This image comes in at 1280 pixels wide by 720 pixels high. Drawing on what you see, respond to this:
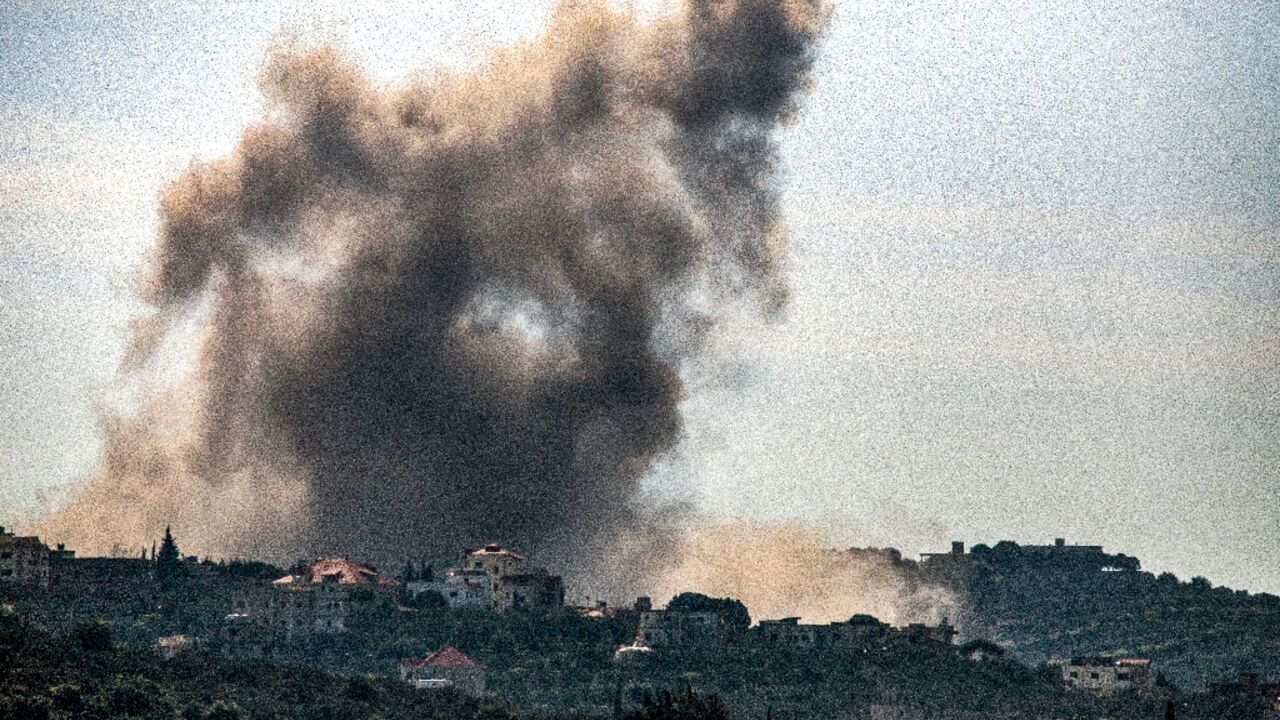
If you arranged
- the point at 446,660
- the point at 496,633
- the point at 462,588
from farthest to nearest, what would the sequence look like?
the point at 462,588
the point at 496,633
the point at 446,660

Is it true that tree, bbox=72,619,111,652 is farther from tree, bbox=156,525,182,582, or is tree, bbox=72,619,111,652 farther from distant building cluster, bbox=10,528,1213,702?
tree, bbox=156,525,182,582

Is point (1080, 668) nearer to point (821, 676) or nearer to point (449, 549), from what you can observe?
point (821, 676)

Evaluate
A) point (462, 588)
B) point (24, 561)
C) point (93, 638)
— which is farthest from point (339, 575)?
point (93, 638)

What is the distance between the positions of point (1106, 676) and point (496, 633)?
30.1 metres

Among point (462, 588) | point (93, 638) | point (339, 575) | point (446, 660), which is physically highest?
point (339, 575)

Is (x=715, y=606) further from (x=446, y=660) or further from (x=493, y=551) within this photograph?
(x=446, y=660)

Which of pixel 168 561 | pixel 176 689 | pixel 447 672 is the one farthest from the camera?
pixel 168 561

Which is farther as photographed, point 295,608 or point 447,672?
point 295,608

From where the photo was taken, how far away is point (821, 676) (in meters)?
169

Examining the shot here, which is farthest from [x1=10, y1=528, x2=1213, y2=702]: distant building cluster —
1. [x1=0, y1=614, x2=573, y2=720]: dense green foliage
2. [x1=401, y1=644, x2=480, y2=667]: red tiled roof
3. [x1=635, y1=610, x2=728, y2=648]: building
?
[x1=0, y1=614, x2=573, y2=720]: dense green foliage

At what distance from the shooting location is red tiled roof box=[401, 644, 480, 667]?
161 metres

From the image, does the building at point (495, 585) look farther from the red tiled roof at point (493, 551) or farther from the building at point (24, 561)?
the building at point (24, 561)

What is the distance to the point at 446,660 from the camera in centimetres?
16138

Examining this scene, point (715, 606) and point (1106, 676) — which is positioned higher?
point (715, 606)
